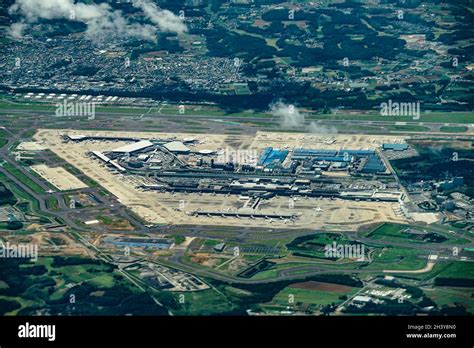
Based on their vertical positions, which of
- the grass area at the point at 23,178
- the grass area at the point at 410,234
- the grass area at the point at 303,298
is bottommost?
the grass area at the point at 303,298

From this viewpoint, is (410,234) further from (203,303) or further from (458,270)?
(203,303)

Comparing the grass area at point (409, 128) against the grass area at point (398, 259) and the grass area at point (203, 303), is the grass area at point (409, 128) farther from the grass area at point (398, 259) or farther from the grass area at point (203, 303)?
the grass area at point (203, 303)

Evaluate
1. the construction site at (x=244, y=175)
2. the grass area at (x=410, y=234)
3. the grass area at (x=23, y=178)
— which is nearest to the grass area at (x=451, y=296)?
the grass area at (x=410, y=234)

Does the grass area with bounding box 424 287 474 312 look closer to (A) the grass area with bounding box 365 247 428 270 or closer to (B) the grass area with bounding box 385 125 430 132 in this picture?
(A) the grass area with bounding box 365 247 428 270

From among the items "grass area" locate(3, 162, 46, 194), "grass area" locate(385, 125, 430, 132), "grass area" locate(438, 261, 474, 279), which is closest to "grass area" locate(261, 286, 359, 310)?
"grass area" locate(438, 261, 474, 279)

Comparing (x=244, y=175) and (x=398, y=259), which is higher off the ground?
(x=244, y=175)

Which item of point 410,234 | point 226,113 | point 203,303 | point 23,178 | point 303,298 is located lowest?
point 203,303

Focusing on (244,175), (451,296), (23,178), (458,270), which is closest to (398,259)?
(458,270)
